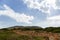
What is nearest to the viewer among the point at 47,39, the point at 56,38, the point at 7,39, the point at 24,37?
the point at 7,39

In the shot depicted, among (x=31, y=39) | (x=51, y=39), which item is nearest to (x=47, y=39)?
(x=51, y=39)

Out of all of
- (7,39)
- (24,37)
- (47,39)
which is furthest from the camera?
(47,39)

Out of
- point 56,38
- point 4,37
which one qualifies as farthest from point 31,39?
point 56,38

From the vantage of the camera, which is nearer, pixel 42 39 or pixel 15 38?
pixel 15 38

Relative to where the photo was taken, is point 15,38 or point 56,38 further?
point 56,38

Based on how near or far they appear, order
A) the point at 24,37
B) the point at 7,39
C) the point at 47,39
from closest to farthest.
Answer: the point at 7,39 → the point at 24,37 → the point at 47,39

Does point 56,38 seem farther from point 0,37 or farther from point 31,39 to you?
point 0,37

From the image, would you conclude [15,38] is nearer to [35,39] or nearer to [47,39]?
[35,39]

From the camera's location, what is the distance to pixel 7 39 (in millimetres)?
57062

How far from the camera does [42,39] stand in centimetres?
6334

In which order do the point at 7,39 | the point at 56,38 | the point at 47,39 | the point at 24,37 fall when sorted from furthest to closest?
the point at 56,38
the point at 47,39
the point at 24,37
the point at 7,39

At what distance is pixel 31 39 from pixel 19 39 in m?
4.68

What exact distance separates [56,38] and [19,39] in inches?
777

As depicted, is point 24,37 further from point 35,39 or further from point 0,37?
point 0,37
